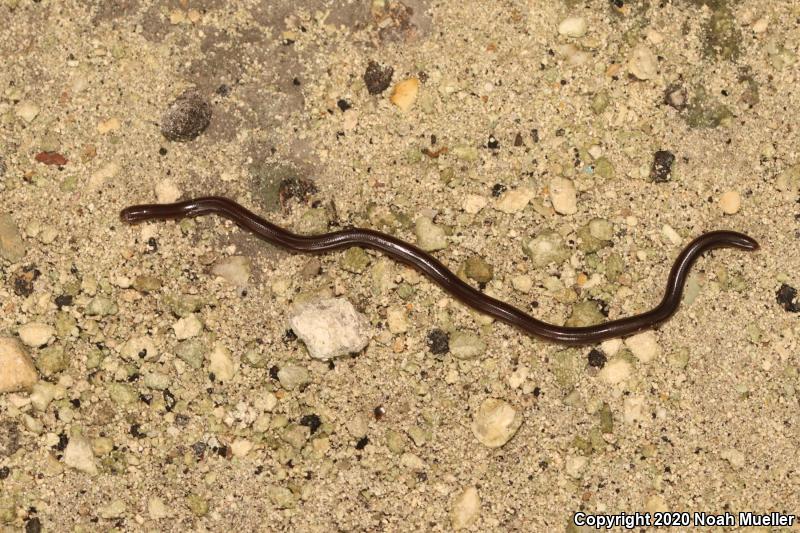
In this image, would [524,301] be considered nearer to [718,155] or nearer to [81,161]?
[718,155]

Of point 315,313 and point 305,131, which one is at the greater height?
point 305,131

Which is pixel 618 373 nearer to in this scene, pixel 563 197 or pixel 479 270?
pixel 479 270

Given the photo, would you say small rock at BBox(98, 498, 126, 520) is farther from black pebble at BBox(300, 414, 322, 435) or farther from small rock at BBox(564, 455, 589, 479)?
small rock at BBox(564, 455, 589, 479)

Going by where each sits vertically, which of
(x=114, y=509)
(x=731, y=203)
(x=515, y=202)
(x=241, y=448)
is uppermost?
(x=731, y=203)

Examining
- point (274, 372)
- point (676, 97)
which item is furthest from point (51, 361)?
point (676, 97)

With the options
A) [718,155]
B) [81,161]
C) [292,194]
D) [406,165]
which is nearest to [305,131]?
[292,194]

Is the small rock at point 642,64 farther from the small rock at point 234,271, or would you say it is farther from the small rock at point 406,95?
the small rock at point 234,271

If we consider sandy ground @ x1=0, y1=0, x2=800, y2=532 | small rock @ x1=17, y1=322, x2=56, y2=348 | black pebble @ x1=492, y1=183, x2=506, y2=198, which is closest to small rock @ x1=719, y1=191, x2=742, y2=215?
sandy ground @ x1=0, y1=0, x2=800, y2=532

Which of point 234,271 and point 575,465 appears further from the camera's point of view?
point 234,271
